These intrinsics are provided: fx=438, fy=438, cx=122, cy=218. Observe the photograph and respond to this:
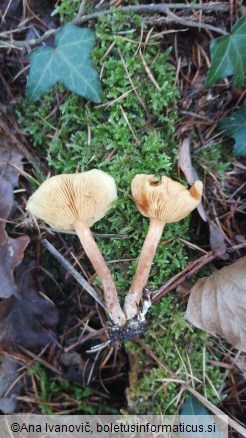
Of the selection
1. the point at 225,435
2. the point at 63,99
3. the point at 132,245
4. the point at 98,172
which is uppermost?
the point at 63,99

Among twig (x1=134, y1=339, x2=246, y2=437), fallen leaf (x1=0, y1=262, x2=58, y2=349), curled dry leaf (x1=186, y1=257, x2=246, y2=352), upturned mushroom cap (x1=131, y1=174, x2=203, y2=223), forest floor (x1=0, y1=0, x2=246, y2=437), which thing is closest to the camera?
upturned mushroom cap (x1=131, y1=174, x2=203, y2=223)

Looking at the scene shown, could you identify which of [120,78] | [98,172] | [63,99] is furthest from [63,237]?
[120,78]

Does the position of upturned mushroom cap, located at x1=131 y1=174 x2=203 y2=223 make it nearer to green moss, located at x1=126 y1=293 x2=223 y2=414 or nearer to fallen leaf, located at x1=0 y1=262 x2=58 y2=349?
green moss, located at x1=126 y1=293 x2=223 y2=414

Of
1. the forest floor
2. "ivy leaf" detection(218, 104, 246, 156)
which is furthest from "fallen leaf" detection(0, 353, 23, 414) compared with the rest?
"ivy leaf" detection(218, 104, 246, 156)

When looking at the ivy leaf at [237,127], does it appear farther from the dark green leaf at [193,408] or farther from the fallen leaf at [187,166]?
the dark green leaf at [193,408]

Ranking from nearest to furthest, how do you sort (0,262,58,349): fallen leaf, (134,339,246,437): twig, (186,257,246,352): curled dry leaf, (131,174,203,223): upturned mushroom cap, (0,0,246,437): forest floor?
(131,174,203,223): upturned mushroom cap < (186,257,246,352): curled dry leaf < (134,339,246,437): twig < (0,0,246,437): forest floor < (0,262,58,349): fallen leaf

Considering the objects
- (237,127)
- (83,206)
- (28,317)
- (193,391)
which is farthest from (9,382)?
(237,127)

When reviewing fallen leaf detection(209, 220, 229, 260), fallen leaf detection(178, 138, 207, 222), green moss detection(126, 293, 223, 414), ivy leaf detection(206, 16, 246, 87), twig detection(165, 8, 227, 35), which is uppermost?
twig detection(165, 8, 227, 35)

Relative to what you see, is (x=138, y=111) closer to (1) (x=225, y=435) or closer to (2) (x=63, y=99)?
(2) (x=63, y=99)
